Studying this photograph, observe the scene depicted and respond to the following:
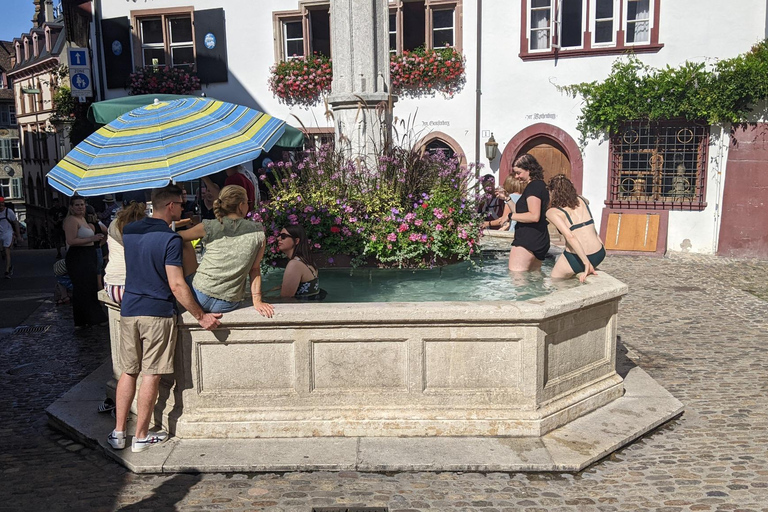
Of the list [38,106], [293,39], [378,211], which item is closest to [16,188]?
[38,106]

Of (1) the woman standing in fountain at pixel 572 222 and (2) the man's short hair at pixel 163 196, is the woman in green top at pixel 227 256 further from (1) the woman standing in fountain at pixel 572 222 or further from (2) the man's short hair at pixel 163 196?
(1) the woman standing in fountain at pixel 572 222

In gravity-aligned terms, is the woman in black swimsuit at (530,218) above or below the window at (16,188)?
above

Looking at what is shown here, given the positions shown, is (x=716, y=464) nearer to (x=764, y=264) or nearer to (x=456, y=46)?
(x=764, y=264)

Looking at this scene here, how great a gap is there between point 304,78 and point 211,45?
2.46 m

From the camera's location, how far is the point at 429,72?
53.1 ft

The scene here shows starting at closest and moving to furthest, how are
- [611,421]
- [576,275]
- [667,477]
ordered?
[667,477]
[611,421]
[576,275]

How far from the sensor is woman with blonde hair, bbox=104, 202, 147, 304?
211 inches

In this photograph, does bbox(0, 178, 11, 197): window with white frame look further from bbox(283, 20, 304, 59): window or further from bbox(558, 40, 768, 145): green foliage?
bbox(558, 40, 768, 145): green foliage

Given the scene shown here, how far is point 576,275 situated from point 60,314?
6.85 metres

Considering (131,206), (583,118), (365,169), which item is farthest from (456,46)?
(131,206)

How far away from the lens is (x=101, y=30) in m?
18.2

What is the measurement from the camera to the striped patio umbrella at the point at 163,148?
5035mm

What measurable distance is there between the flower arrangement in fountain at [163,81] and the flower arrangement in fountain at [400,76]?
1967 mm

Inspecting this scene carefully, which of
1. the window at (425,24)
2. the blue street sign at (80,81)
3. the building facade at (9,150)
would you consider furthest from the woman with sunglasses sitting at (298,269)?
the building facade at (9,150)
